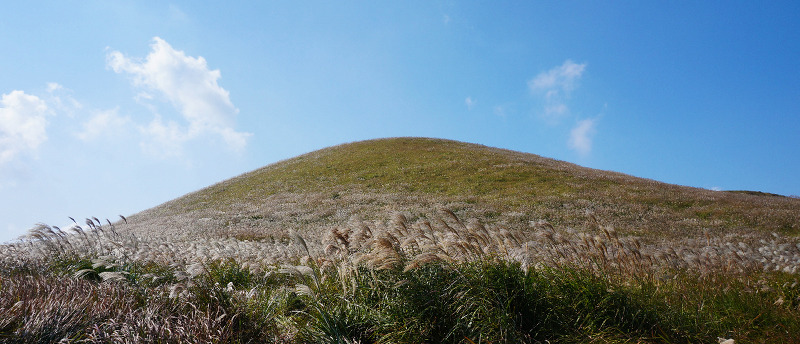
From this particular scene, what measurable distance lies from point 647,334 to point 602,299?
0.69 metres

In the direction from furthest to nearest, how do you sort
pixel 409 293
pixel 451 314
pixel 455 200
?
pixel 455 200
pixel 409 293
pixel 451 314

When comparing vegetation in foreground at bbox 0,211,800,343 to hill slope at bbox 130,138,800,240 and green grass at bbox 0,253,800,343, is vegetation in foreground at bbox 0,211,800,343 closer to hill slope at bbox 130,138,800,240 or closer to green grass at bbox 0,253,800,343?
green grass at bbox 0,253,800,343

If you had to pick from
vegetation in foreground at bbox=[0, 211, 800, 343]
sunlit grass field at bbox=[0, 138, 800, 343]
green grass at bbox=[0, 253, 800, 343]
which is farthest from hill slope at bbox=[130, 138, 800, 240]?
green grass at bbox=[0, 253, 800, 343]

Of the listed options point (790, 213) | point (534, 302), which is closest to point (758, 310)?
point (534, 302)

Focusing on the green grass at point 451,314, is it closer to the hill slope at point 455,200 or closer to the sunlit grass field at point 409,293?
the sunlit grass field at point 409,293

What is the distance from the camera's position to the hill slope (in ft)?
68.6

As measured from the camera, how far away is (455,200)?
88.8 ft

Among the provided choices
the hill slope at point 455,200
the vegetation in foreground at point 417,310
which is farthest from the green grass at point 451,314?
the hill slope at point 455,200

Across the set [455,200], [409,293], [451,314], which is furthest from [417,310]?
[455,200]

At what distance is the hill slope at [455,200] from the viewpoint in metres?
20.9

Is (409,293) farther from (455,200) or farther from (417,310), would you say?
(455,200)

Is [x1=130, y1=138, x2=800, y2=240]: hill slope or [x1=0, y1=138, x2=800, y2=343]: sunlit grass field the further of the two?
[x1=130, y1=138, x2=800, y2=240]: hill slope

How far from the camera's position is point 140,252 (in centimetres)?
1153

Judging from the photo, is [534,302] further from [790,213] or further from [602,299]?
[790,213]
